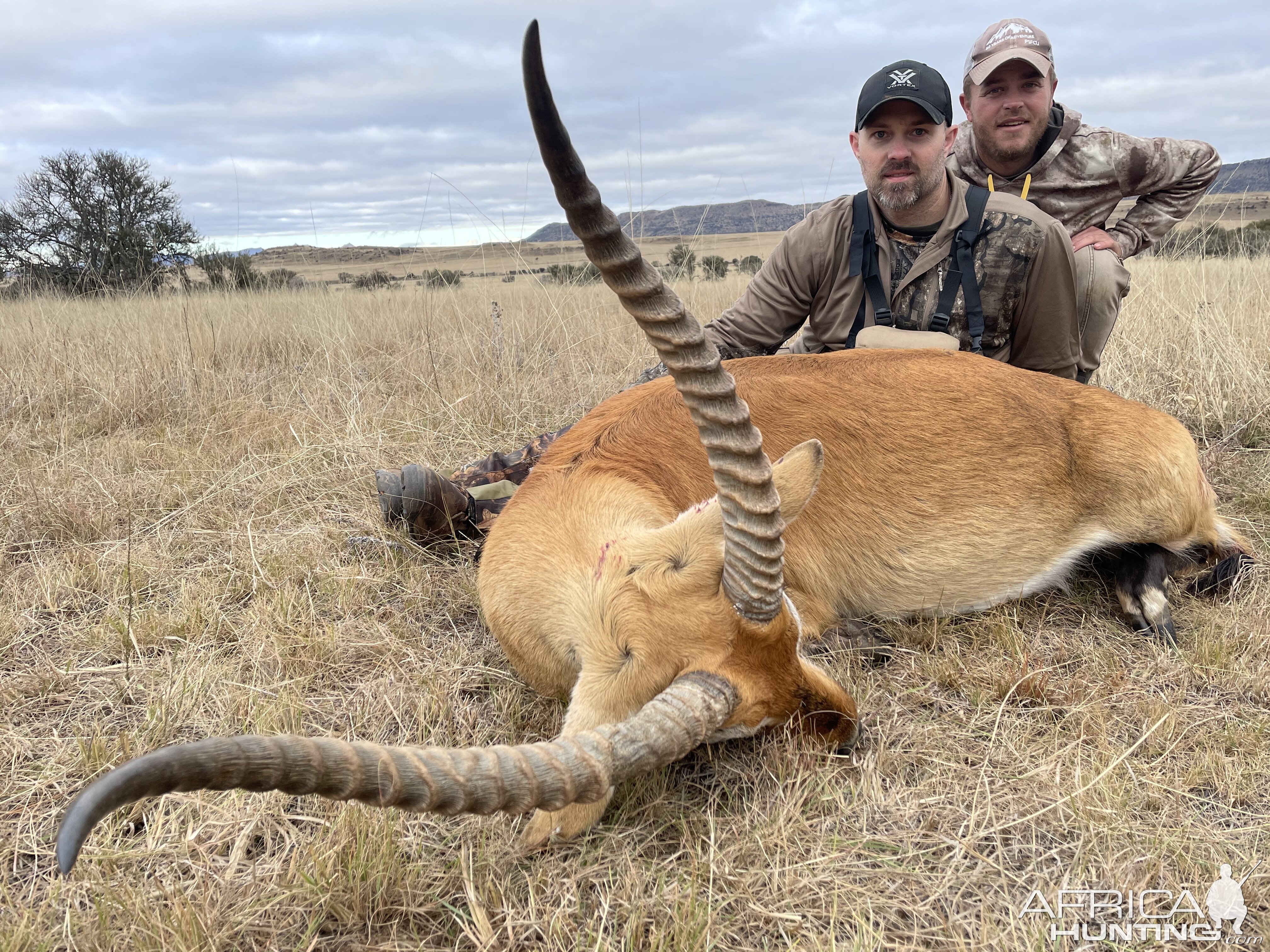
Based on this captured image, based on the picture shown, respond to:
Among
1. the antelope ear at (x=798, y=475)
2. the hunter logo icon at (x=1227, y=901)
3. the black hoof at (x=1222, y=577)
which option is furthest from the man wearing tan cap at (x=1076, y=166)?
the hunter logo icon at (x=1227, y=901)

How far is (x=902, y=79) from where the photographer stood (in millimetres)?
4387

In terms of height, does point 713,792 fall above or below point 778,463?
below

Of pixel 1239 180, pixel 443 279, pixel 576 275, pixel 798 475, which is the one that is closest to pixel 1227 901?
pixel 798 475

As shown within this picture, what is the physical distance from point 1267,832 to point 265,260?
21.8 m

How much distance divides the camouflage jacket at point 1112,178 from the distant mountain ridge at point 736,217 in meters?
0.35

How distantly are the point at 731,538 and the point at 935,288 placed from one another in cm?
307

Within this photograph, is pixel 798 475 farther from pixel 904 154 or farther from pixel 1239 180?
pixel 1239 180

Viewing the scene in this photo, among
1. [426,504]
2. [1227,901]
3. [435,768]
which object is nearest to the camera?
[435,768]

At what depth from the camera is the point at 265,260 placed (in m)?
20.1

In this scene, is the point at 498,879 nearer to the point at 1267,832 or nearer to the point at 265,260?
the point at 1267,832

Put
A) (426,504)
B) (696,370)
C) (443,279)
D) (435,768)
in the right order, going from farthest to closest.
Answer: (443,279), (426,504), (696,370), (435,768)

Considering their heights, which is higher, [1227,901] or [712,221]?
[712,221]

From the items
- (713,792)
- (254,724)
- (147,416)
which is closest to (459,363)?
(147,416)

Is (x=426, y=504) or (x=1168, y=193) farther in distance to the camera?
(x=1168, y=193)
